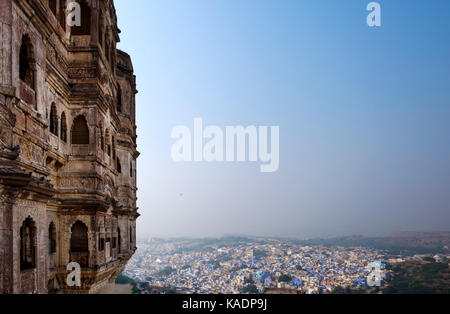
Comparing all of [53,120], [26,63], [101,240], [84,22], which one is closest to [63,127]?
[53,120]

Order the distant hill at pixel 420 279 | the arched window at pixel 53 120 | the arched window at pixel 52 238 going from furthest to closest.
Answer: the distant hill at pixel 420 279 → the arched window at pixel 52 238 → the arched window at pixel 53 120

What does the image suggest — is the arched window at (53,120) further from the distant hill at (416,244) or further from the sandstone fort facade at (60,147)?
the distant hill at (416,244)

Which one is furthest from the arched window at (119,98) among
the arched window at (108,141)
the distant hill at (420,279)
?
the distant hill at (420,279)

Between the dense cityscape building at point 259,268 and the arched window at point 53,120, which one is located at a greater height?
the arched window at point 53,120

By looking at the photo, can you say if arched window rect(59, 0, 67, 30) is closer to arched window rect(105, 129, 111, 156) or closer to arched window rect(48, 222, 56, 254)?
arched window rect(105, 129, 111, 156)

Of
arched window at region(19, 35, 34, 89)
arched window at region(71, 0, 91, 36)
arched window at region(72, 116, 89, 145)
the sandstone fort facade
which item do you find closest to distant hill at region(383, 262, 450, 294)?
the sandstone fort facade
